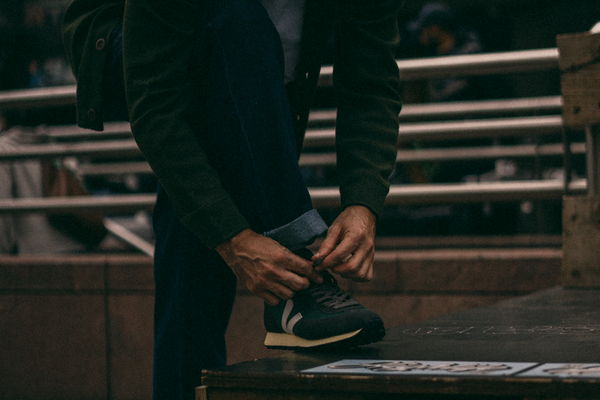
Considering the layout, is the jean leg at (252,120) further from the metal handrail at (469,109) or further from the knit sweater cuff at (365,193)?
the metal handrail at (469,109)

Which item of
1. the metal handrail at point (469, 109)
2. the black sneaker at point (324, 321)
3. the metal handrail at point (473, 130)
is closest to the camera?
the black sneaker at point (324, 321)

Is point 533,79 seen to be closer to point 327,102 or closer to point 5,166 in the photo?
point 327,102

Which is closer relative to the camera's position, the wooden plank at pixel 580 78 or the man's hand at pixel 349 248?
the man's hand at pixel 349 248

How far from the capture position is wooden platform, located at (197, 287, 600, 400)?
1.02 meters

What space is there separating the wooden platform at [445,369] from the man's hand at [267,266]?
0.40 feet

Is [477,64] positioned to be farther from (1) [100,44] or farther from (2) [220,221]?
(2) [220,221]

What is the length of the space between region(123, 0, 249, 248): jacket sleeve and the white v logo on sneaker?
0.17m

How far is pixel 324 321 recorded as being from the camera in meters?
1.33

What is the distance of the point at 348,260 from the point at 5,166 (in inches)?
112

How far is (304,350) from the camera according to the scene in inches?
54.6

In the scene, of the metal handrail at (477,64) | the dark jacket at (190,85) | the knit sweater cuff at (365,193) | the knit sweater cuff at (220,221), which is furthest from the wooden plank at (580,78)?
the knit sweater cuff at (220,221)

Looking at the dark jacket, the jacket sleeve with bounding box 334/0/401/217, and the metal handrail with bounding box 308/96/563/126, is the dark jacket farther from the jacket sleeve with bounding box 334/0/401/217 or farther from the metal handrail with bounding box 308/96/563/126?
the metal handrail with bounding box 308/96/563/126

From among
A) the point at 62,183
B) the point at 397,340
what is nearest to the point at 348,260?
the point at 397,340

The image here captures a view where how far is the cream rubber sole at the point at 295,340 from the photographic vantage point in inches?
52.2
